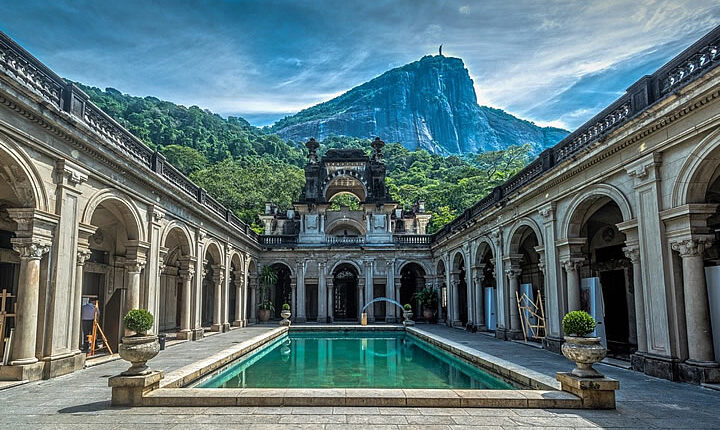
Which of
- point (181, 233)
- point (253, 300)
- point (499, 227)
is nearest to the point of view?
point (181, 233)

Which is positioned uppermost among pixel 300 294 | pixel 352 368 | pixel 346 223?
pixel 346 223

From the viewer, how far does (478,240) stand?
19.0 meters

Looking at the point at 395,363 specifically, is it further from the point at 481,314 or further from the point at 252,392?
the point at 481,314

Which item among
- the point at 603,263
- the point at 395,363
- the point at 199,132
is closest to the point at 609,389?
the point at 395,363

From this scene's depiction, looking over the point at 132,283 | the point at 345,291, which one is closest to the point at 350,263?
the point at 345,291

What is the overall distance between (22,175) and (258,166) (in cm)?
4747

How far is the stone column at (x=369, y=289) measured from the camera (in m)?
26.9

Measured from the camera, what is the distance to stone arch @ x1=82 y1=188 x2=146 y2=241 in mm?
10000

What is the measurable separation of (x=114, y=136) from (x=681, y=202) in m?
11.7

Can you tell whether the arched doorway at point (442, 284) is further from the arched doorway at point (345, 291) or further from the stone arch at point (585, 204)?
the stone arch at point (585, 204)

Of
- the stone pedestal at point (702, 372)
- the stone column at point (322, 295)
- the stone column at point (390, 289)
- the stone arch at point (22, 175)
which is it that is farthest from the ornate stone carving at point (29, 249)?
the stone column at point (390, 289)

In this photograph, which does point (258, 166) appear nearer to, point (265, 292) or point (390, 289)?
point (265, 292)

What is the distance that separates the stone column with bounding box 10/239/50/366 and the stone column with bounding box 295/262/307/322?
1861cm

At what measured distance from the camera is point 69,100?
903 cm
